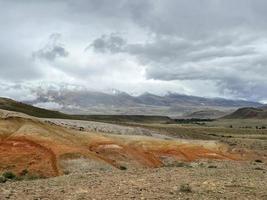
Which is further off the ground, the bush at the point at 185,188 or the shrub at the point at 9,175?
the bush at the point at 185,188

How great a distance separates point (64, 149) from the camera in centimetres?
5284

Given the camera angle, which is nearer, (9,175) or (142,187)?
(142,187)

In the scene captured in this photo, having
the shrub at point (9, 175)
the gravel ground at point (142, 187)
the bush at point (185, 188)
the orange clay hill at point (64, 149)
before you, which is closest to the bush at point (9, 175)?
the shrub at point (9, 175)

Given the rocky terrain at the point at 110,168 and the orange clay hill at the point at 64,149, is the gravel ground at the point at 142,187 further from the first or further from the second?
the orange clay hill at the point at 64,149

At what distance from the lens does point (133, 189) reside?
2967 cm

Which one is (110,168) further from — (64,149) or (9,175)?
(9,175)

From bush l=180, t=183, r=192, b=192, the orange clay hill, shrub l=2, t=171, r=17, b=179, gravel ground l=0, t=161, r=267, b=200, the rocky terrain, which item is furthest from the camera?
the orange clay hill

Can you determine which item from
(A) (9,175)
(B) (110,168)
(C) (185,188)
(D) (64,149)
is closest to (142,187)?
(C) (185,188)

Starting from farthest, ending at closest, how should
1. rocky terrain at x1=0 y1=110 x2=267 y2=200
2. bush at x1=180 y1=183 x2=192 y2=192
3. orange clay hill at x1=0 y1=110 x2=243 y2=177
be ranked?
orange clay hill at x1=0 y1=110 x2=243 y2=177
bush at x1=180 y1=183 x2=192 y2=192
rocky terrain at x1=0 y1=110 x2=267 y2=200

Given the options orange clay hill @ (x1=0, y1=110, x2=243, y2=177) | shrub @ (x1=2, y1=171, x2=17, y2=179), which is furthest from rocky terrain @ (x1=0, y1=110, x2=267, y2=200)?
shrub @ (x1=2, y1=171, x2=17, y2=179)

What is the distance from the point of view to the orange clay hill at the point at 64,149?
47.3 m

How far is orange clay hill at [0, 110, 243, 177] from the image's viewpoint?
47.3m

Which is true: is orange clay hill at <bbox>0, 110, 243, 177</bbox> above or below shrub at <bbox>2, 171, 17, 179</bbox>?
above

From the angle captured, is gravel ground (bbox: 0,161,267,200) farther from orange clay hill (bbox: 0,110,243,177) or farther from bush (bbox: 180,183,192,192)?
orange clay hill (bbox: 0,110,243,177)
